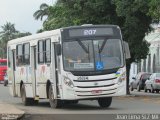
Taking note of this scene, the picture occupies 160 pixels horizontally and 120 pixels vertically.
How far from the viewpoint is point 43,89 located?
80.1 feet

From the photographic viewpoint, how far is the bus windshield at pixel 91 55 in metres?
22.0

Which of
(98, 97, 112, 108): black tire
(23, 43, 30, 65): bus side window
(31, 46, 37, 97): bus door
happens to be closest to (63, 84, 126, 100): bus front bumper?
(98, 97, 112, 108): black tire

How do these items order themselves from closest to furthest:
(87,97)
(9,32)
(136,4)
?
(87,97) < (136,4) < (9,32)

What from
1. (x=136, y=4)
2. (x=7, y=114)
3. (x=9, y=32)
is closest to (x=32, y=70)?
(x=7, y=114)

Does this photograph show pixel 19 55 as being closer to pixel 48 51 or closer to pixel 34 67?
pixel 34 67

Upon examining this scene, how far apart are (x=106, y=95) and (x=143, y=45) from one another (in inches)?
661

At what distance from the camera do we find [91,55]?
2212 cm

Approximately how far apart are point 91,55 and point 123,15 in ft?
48.2

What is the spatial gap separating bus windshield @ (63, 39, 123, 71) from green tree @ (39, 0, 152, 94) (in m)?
14.0

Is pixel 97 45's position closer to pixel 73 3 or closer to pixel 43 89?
pixel 43 89

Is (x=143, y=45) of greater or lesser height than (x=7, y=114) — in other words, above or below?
above

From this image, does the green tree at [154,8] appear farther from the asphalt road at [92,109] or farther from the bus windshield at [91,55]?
the bus windshield at [91,55]

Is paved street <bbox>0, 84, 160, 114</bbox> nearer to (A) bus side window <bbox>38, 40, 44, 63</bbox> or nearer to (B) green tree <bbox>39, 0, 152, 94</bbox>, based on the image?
(A) bus side window <bbox>38, 40, 44, 63</bbox>

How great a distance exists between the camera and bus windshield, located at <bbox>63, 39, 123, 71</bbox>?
72.0 ft
